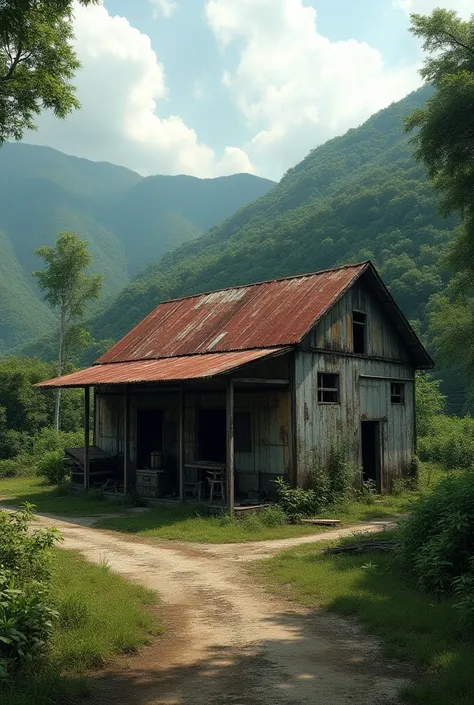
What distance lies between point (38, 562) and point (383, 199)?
204 feet

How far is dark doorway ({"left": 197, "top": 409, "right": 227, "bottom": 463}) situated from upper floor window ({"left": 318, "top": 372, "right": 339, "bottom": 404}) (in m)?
2.91

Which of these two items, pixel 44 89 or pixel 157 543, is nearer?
pixel 157 543

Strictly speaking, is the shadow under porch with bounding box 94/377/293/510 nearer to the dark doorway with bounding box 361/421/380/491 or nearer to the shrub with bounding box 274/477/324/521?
the shrub with bounding box 274/477/324/521

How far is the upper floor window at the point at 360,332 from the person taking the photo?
62.4 ft

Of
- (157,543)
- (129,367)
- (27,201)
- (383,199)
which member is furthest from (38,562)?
(27,201)

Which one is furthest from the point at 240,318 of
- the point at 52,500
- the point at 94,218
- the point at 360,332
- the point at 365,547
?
the point at 94,218

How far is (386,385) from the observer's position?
1992 cm

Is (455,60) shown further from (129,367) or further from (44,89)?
(129,367)

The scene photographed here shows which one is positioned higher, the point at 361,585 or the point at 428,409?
the point at 428,409

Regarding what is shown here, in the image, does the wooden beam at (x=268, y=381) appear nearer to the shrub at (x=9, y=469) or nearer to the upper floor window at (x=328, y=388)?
the upper floor window at (x=328, y=388)

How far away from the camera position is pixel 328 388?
1745 centimetres

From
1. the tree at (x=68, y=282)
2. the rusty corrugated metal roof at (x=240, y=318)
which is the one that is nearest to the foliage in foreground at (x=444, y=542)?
the rusty corrugated metal roof at (x=240, y=318)

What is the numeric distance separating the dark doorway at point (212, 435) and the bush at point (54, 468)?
267 inches

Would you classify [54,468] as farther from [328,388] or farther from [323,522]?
[323,522]
